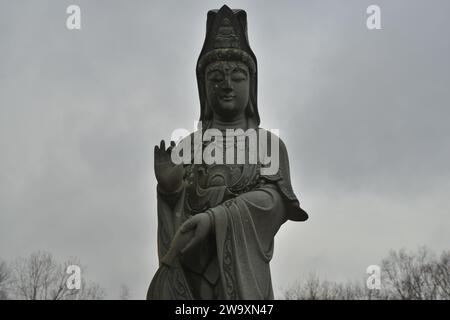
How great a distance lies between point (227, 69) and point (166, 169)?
1.67m

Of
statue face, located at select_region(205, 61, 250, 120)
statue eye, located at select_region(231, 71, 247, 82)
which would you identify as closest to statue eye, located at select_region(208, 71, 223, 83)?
statue face, located at select_region(205, 61, 250, 120)

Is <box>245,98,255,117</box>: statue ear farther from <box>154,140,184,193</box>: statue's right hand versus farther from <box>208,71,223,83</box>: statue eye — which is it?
<box>154,140,184,193</box>: statue's right hand

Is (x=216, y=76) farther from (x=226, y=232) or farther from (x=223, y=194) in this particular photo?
(x=226, y=232)

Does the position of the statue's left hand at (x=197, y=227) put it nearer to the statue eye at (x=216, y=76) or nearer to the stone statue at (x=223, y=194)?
the stone statue at (x=223, y=194)

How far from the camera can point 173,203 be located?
907cm

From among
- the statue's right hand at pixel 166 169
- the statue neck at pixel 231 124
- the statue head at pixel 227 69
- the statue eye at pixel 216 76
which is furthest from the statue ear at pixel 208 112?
the statue's right hand at pixel 166 169

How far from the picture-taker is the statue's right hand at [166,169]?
8.92 meters

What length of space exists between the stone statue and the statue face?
0.04 ft

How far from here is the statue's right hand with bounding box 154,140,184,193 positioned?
8922 millimetres

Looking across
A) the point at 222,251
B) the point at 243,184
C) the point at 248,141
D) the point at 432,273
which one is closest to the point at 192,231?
the point at 222,251

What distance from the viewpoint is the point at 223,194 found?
8914 millimetres

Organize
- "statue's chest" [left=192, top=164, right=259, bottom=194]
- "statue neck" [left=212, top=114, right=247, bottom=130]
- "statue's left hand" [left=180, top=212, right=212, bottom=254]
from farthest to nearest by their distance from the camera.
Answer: "statue neck" [left=212, top=114, right=247, bottom=130] < "statue's chest" [left=192, top=164, right=259, bottom=194] < "statue's left hand" [left=180, top=212, right=212, bottom=254]

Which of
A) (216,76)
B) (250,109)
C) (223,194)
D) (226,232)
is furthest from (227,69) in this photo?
(226,232)
